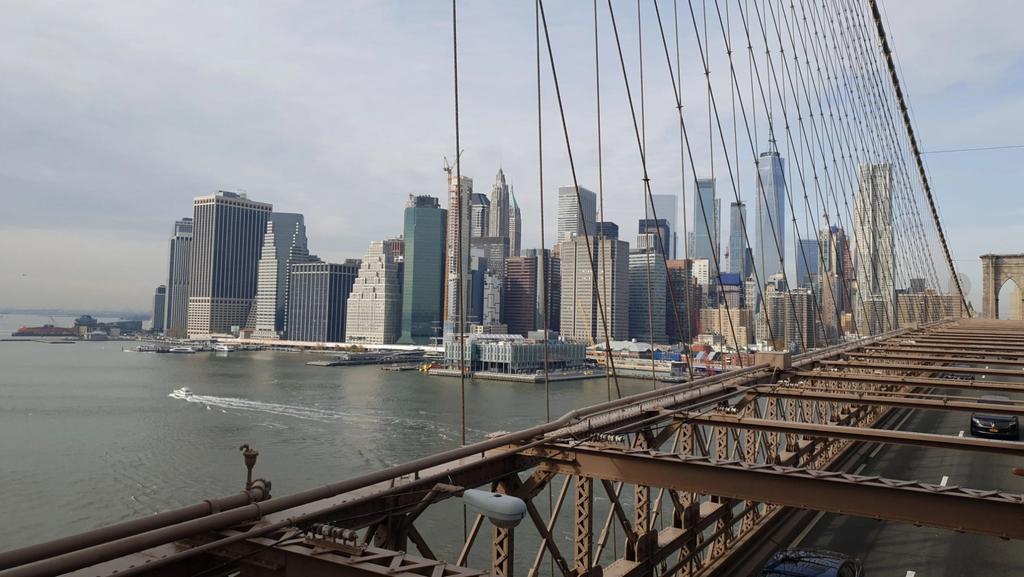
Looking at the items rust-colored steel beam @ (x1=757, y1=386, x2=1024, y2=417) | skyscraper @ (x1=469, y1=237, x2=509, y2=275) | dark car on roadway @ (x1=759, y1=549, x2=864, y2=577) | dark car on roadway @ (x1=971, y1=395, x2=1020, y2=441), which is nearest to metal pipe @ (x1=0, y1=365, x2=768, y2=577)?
dark car on roadway @ (x1=759, y1=549, x2=864, y2=577)

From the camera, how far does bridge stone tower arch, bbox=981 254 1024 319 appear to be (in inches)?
2306

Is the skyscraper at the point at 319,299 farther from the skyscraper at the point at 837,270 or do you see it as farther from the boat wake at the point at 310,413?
the skyscraper at the point at 837,270

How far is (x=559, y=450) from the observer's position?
5008 mm

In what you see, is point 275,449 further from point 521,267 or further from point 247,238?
point 247,238

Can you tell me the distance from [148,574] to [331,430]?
3293 centimetres

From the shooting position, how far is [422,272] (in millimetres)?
143125

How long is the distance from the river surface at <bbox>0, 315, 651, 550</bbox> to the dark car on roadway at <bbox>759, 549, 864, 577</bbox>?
17.3 meters

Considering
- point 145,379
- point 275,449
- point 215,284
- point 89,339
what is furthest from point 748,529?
point 215,284

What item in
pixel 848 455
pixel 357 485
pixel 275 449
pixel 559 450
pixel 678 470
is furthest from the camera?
pixel 275 449

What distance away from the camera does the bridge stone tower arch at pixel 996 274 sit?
58562 millimetres

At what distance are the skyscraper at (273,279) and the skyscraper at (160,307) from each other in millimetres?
32393

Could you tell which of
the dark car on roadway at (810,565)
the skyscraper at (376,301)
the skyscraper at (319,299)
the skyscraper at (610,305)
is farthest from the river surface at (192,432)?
the skyscraper at (319,299)

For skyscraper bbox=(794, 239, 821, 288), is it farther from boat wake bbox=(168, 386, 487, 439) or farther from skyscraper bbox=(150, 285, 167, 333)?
skyscraper bbox=(150, 285, 167, 333)

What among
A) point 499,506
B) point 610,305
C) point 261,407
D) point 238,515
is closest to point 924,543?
point 499,506
